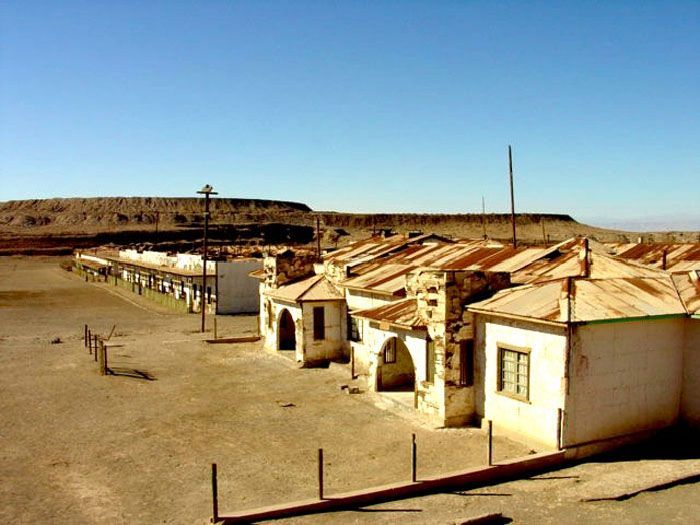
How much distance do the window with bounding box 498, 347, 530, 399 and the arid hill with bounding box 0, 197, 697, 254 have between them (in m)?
72.9

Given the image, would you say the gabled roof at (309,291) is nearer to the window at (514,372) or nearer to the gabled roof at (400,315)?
the gabled roof at (400,315)

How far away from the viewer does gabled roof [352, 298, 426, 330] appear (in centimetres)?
1670

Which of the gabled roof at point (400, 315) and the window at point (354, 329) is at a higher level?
the gabled roof at point (400, 315)

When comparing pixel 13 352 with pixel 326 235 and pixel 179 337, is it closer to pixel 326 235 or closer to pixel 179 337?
pixel 179 337

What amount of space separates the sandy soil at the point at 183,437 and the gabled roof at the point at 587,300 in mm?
3055

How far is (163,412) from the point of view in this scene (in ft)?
58.5

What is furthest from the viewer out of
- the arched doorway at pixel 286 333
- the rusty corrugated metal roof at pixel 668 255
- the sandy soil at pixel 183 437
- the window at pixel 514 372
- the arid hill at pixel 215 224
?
the arid hill at pixel 215 224

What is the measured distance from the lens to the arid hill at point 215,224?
4365 inches

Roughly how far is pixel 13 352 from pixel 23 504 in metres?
17.3

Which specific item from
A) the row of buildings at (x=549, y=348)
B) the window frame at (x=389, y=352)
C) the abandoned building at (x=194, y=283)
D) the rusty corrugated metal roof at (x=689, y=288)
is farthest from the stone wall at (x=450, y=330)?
the abandoned building at (x=194, y=283)

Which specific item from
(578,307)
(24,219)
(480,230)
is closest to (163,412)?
(578,307)

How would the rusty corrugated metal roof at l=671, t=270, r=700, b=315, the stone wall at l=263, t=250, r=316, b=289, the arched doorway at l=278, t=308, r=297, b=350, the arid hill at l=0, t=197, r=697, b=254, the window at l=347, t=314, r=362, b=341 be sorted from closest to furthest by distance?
the rusty corrugated metal roof at l=671, t=270, r=700, b=315
the window at l=347, t=314, r=362, b=341
the stone wall at l=263, t=250, r=316, b=289
the arched doorway at l=278, t=308, r=297, b=350
the arid hill at l=0, t=197, r=697, b=254

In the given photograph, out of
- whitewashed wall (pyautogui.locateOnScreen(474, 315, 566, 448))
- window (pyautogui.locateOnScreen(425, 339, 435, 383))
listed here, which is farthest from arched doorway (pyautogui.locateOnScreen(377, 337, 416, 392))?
whitewashed wall (pyautogui.locateOnScreen(474, 315, 566, 448))

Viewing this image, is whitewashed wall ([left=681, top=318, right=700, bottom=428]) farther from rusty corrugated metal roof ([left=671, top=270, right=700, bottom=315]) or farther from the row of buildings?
rusty corrugated metal roof ([left=671, top=270, right=700, bottom=315])
